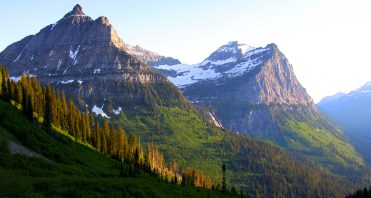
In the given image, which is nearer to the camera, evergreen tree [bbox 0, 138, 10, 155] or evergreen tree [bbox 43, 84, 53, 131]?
evergreen tree [bbox 0, 138, 10, 155]

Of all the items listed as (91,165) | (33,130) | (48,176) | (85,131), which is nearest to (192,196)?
(91,165)

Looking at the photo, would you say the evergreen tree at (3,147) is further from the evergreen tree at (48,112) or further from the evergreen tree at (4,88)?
the evergreen tree at (4,88)

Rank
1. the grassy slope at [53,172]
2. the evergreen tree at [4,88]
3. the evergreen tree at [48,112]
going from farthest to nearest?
the evergreen tree at [4,88] → the evergreen tree at [48,112] → the grassy slope at [53,172]

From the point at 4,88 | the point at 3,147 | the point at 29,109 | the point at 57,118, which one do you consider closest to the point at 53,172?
the point at 3,147

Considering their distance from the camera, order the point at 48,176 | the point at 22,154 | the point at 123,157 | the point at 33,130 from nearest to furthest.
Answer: the point at 48,176 < the point at 22,154 < the point at 33,130 < the point at 123,157

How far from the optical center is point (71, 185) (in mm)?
75625

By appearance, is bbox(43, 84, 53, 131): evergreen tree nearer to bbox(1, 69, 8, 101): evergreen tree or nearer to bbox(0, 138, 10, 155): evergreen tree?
bbox(1, 69, 8, 101): evergreen tree

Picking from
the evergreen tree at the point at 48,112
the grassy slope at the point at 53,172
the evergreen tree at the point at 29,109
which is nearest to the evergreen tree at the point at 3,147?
the grassy slope at the point at 53,172

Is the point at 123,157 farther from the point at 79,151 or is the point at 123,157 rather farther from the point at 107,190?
the point at 107,190

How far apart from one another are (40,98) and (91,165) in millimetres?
52625

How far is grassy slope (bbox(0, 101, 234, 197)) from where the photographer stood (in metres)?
70.0

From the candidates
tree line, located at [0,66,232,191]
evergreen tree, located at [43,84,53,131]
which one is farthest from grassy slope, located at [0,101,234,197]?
tree line, located at [0,66,232,191]

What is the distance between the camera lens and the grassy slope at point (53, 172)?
2756 inches

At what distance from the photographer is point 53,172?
3420 inches
